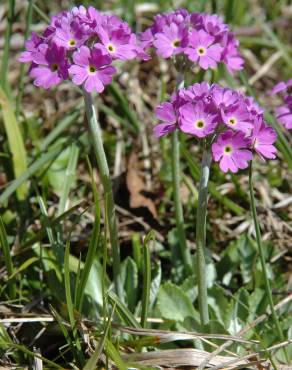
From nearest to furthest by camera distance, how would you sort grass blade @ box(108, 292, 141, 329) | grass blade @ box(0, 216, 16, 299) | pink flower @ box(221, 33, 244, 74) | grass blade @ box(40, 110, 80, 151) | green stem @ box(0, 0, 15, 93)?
1. grass blade @ box(108, 292, 141, 329)
2. grass blade @ box(0, 216, 16, 299)
3. pink flower @ box(221, 33, 244, 74)
4. green stem @ box(0, 0, 15, 93)
5. grass blade @ box(40, 110, 80, 151)

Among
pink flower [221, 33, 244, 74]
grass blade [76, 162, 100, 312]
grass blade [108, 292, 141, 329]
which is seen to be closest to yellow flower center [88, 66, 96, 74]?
grass blade [76, 162, 100, 312]

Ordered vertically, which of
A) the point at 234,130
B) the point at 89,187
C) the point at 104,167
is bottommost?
the point at 89,187

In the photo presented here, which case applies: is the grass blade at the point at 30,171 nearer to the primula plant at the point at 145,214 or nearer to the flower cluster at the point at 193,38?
the primula plant at the point at 145,214

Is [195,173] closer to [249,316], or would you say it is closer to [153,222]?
[153,222]

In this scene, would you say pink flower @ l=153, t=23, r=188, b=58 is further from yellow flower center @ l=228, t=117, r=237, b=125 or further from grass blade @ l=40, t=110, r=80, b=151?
grass blade @ l=40, t=110, r=80, b=151

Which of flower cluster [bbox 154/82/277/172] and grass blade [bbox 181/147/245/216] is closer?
flower cluster [bbox 154/82/277/172]

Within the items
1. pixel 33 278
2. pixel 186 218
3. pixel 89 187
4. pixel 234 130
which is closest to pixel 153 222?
pixel 186 218

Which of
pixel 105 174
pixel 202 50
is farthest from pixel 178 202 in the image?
pixel 202 50

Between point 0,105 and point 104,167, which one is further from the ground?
point 104,167
